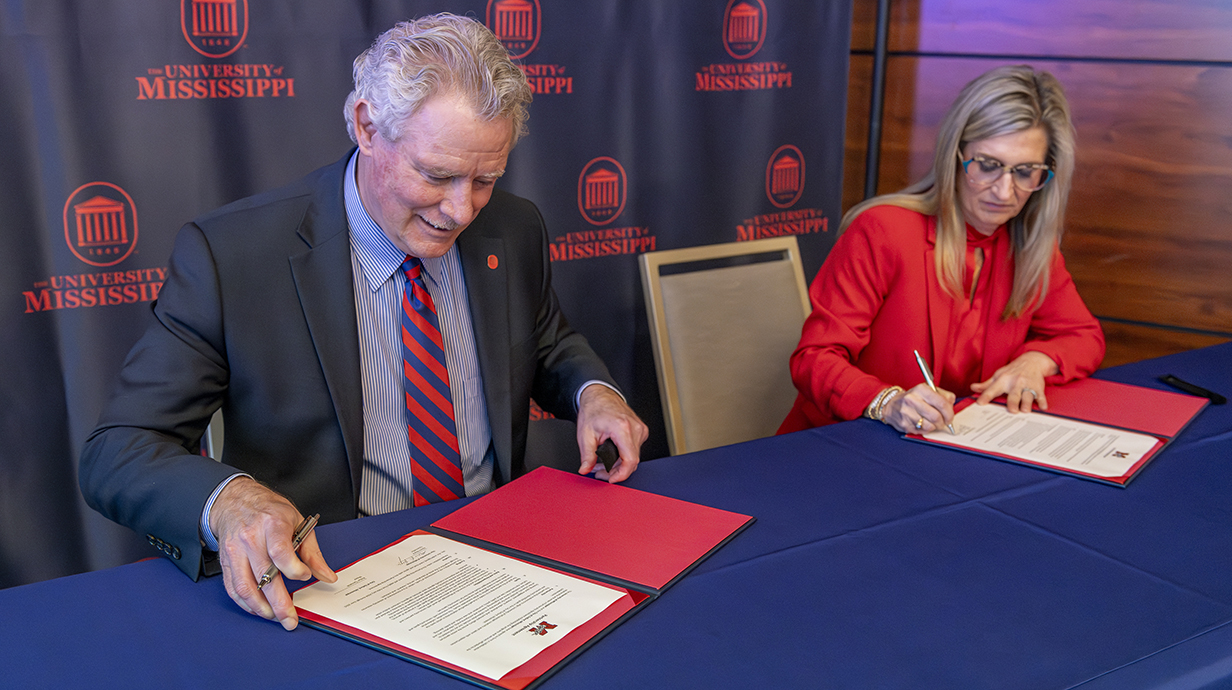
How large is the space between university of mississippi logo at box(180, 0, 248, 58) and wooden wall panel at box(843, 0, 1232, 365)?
2.38 metres

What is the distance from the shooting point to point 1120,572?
1.23m

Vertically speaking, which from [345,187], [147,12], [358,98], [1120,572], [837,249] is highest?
[147,12]

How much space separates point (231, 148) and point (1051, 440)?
208cm

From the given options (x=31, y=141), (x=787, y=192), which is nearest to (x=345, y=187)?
(x=31, y=141)

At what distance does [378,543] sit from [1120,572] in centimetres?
99

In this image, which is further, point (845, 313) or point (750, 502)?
point (845, 313)

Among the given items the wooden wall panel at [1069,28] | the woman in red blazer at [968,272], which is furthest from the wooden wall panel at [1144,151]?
the woman in red blazer at [968,272]

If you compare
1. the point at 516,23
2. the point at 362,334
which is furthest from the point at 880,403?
the point at 516,23

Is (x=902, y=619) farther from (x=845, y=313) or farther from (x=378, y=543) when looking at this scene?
(x=845, y=313)

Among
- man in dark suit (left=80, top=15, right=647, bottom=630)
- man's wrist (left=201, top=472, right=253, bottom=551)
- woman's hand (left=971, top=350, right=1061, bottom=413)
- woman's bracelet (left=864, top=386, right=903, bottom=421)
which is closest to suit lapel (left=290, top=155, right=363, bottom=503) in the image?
man in dark suit (left=80, top=15, right=647, bottom=630)

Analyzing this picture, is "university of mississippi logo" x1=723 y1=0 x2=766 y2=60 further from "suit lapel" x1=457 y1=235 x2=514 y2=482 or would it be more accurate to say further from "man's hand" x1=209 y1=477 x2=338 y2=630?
"man's hand" x1=209 y1=477 x2=338 y2=630

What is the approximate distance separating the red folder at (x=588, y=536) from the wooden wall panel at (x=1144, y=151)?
2152mm

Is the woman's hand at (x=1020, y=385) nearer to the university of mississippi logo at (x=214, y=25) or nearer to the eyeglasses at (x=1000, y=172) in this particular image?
the eyeglasses at (x=1000, y=172)

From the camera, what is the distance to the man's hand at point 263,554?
1050 millimetres
